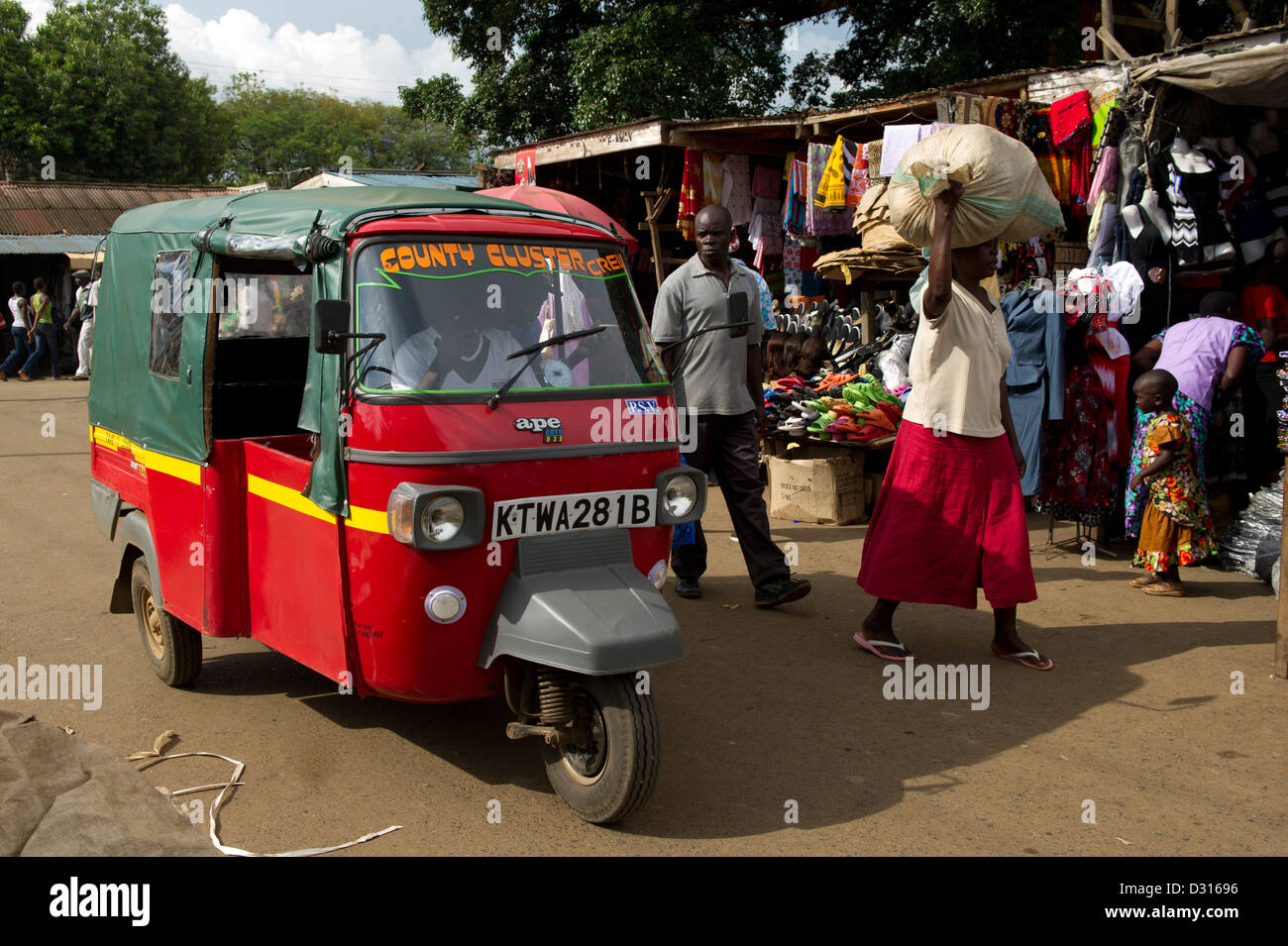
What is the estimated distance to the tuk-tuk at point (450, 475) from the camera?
3.60 m

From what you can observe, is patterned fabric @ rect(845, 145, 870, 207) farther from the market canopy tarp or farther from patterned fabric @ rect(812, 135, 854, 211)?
the market canopy tarp

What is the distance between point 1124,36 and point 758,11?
19.5ft

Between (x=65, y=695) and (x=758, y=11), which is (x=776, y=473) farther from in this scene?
(x=758, y=11)

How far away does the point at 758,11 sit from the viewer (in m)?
18.9

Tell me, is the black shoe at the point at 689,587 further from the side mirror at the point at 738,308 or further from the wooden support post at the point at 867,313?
the wooden support post at the point at 867,313

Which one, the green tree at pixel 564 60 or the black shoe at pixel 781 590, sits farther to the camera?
the green tree at pixel 564 60

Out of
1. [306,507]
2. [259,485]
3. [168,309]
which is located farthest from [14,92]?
[306,507]

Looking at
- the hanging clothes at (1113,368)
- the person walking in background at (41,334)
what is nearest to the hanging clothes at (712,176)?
the hanging clothes at (1113,368)

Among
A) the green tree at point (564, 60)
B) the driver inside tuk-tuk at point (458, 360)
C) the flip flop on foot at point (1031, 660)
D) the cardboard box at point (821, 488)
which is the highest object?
the green tree at point (564, 60)

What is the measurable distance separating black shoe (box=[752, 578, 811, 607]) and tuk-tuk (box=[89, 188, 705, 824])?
1.98m

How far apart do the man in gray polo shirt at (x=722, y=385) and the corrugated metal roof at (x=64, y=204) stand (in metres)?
22.2

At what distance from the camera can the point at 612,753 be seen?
3.53 m

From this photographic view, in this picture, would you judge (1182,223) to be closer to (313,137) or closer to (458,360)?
(458,360)

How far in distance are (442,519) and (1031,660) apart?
10.3 feet
